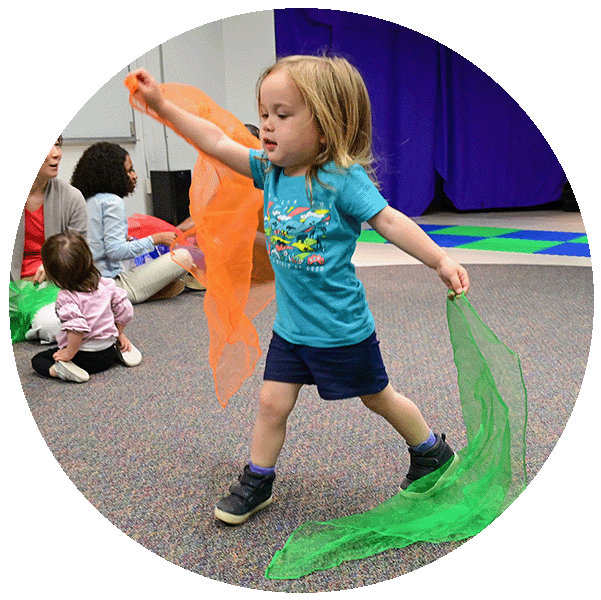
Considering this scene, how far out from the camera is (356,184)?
1171 millimetres

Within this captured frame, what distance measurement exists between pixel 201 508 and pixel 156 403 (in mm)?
589

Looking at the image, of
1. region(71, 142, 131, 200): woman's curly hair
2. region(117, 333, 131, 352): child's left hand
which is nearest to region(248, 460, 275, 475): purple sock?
region(117, 333, 131, 352): child's left hand

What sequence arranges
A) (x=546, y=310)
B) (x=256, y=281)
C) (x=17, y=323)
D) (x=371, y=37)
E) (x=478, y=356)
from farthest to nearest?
1. (x=371, y=37)
2. (x=546, y=310)
3. (x=17, y=323)
4. (x=256, y=281)
5. (x=478, y=356)

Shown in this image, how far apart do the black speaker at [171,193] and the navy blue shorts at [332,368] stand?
3.67m

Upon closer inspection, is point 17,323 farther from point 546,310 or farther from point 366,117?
point 546,310

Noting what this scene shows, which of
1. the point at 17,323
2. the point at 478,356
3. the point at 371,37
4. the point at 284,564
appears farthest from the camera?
the point at 371,37

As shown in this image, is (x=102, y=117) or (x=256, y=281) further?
(x=102, y=117)

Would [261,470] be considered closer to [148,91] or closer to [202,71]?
[148,91]

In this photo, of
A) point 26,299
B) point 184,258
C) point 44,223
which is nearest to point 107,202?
point 44,223

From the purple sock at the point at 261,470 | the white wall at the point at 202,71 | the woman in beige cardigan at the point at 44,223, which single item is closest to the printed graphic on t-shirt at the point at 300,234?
the purple sock at the point at 261,470

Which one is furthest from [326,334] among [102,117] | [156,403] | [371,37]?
[371,37]

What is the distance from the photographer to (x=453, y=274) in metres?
1.18

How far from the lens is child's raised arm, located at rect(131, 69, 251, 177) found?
4.22 feet

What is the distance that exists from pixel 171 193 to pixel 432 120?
244 centimetres
